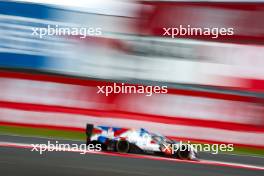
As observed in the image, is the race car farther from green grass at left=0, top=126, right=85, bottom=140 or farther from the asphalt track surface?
green grass at left=0, top=126, right=85, bottom=140

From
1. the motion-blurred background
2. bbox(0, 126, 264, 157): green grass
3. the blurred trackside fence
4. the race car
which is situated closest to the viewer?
the race car

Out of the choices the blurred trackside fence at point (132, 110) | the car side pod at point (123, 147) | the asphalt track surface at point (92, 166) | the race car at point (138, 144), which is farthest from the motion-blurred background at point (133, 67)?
the asphalt track surface at point (92, 166)

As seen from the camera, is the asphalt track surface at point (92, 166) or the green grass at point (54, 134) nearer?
the asphalt track surface at point (92, 166)

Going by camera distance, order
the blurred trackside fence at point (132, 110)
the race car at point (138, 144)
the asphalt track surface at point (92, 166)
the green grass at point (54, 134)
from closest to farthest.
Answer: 1. the asphalt track surface at point (92, 166)
2. the race car at point (138, 144)
3. the green grass at point (54, 134)
4. the blurred trackside fence at point (132, 110)

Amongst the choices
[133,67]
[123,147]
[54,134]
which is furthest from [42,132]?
[123,147]

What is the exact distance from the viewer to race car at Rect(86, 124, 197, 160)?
4824 millimetres

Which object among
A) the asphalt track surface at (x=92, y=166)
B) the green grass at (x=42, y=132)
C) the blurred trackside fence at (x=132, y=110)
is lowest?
the asphalt track surface at (x=92, y=166)

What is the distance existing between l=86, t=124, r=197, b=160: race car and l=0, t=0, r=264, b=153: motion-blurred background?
1.14 metres

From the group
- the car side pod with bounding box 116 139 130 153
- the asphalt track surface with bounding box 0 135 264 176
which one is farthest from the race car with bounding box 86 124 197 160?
the asphalt track surface with bounding box 0 135 264 176

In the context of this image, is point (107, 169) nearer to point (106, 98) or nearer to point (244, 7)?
point (106, 98)

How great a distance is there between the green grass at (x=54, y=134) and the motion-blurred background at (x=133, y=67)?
53mm

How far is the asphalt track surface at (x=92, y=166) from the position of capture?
146 inches

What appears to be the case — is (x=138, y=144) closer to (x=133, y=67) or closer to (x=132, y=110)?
(x=132, y=110)

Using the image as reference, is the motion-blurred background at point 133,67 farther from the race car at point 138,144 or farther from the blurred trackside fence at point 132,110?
the race car at point 138,144
